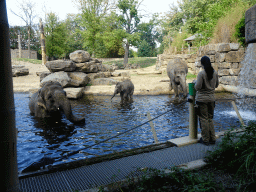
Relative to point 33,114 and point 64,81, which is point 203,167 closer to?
point 33,114

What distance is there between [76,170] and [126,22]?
35.6 meters

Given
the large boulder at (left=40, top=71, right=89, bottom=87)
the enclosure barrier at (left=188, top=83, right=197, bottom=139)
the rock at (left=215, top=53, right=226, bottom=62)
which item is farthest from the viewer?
the large boulder at (left=40, top=71, right=89, bottom=87)

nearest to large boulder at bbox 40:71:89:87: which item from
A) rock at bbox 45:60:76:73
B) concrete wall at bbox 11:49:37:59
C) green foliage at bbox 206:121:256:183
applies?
rock at bbox 45:60:76:73

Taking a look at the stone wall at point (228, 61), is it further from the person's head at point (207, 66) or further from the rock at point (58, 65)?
the person's head at point (207, 66)

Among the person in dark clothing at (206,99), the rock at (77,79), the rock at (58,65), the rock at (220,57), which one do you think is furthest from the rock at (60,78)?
the person in dark clothing at (206,99)

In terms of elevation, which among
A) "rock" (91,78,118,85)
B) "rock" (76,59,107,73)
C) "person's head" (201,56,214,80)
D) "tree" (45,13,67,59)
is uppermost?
"tree" (45,13,67,59)

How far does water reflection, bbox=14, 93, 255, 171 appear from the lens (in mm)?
5633

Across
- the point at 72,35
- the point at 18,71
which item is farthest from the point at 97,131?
the point at 72,35

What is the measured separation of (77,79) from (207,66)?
14.0 meters

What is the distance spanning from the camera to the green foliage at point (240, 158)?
9.20 ft

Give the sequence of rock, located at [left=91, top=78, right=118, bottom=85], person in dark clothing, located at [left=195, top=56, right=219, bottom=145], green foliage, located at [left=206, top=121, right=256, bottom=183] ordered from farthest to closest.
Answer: rock, located at [left=91, top=78, right=118, bottom=85] → person in dark clothing, located at [left=195, top=56, right=219, bottom=145] → green foliage, located at [left=206, top=121, right=256, bottom=183]

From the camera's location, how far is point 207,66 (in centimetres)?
435

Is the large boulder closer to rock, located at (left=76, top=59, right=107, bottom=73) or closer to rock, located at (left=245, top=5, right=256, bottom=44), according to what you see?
rock, located at (left=76, top=59, right=107, bottom=73)

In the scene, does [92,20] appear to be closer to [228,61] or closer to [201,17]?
[201,17]
